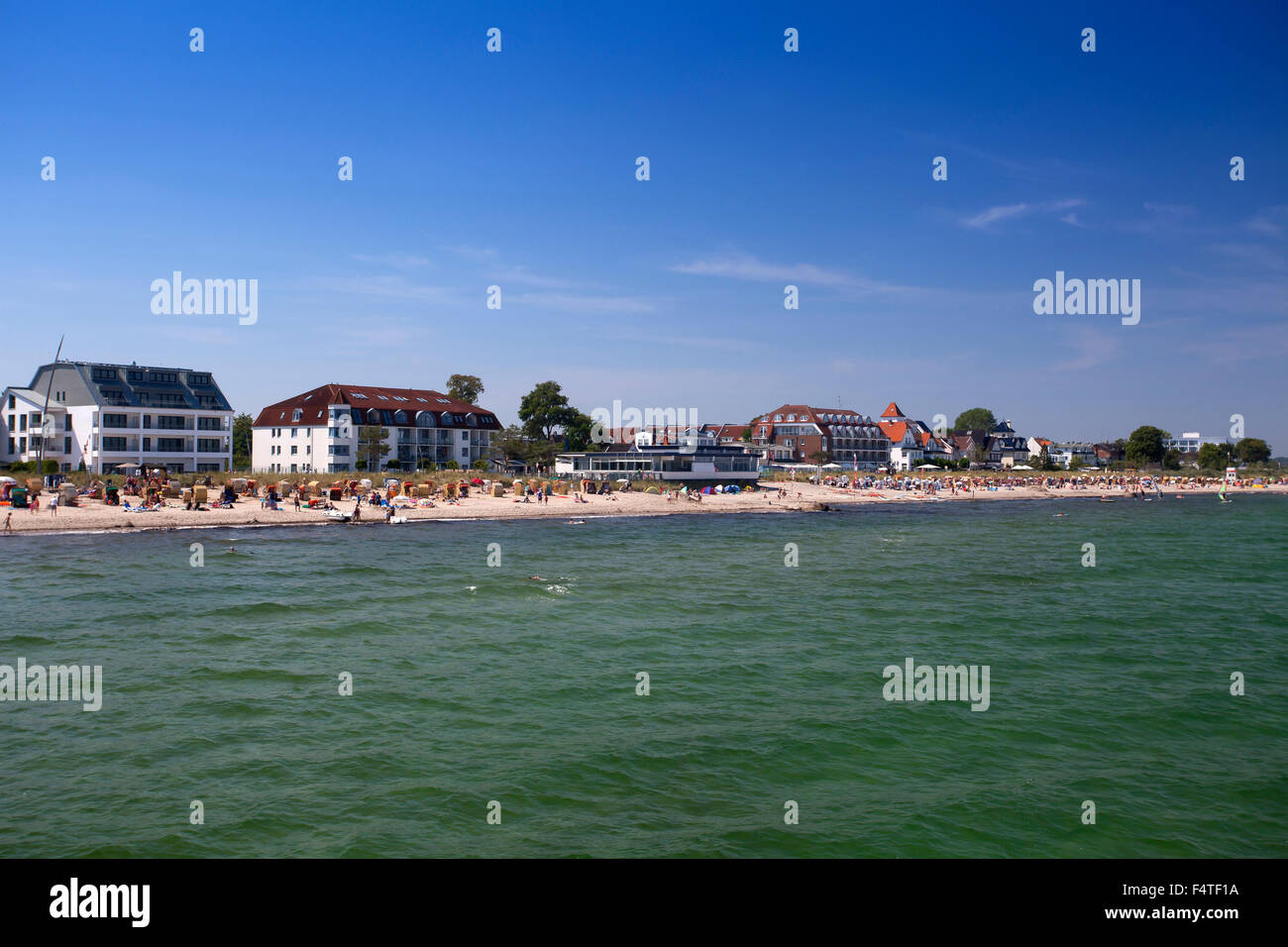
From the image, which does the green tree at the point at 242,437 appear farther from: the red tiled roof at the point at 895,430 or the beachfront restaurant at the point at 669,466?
the red tiled roof at the point at 895,430

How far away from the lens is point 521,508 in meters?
64.5

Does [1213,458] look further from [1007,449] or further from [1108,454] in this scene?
[1007,449]

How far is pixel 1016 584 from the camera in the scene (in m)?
36.0

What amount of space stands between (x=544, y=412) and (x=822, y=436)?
55.0m

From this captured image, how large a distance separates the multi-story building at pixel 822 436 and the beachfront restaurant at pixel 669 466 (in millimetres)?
43760

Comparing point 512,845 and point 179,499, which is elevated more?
point 179,499

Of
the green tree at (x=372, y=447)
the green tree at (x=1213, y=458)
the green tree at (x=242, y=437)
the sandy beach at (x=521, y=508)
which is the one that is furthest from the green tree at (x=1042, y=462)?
the green tree at (x=242, y=437)

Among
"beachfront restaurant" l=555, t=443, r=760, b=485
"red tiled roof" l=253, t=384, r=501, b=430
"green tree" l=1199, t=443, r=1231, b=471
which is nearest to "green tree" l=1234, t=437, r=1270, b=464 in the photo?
"green tree" l=1199, t=443, r=1231, b=471

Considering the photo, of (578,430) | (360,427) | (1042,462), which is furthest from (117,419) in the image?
(1042,462)

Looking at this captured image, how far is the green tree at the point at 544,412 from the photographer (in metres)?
109

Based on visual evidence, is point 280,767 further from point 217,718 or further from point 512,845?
point 512,845

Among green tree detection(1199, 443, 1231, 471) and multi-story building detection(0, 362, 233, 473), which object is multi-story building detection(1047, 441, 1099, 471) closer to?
green tree detection(1199, 443, 1231, 471)

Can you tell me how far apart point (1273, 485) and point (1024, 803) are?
565 ft
